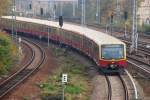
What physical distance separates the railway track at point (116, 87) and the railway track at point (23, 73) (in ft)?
20.2

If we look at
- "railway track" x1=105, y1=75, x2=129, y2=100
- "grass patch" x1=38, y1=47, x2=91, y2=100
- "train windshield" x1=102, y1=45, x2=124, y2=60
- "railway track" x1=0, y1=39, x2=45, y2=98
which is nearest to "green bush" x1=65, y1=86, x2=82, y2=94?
"grass patch" x1=38, y1=47, x2=91, y2=100

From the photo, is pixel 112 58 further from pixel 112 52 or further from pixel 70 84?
pixel 70 84

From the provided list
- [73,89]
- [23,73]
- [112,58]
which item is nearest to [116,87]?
[73,89]

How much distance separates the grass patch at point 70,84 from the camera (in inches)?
1126

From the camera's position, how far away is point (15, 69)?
133 ft

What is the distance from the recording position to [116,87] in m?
30.9

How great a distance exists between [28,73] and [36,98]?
9.81 m

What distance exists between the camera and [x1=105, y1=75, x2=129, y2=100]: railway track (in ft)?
91.2

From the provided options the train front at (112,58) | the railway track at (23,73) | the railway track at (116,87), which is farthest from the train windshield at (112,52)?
the railway track at (23,73)

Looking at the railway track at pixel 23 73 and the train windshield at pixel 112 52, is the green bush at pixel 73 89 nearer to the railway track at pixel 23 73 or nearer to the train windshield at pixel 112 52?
the railway track at pixel 23 73

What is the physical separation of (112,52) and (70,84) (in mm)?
5714

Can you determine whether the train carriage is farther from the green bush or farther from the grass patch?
the green bush

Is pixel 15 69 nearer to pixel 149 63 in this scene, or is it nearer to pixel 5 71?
pixel 5 71

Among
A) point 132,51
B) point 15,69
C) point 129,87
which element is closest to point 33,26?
point 132,51
